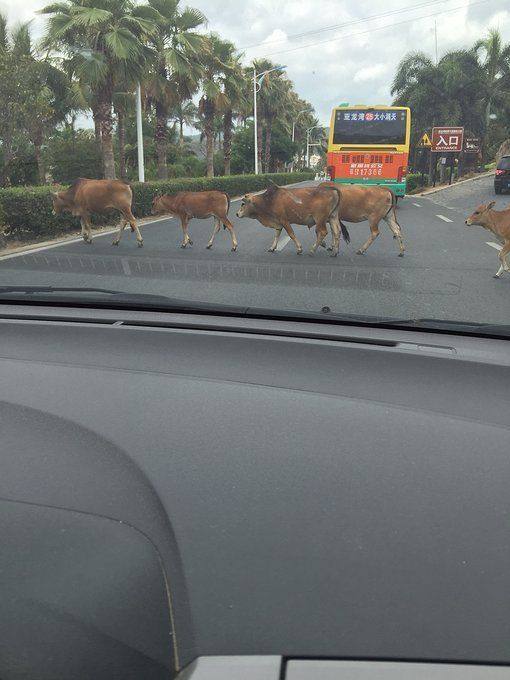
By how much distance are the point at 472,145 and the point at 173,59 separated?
2709 centimetres

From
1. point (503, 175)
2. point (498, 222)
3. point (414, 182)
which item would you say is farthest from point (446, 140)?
point (498, 222)

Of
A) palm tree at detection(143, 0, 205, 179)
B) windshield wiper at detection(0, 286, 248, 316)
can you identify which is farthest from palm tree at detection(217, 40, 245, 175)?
windshield wiper at detection(0, 286, 248, 316)

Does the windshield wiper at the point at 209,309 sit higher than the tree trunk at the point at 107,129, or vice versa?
the tree trunk at the point at 107,129

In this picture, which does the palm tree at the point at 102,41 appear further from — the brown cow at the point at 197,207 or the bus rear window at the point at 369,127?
the brown cow at the point at 197,207

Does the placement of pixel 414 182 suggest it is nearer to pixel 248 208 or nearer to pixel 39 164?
pixel 39 164

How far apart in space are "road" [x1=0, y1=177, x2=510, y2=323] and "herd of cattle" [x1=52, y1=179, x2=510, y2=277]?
0.84 ft

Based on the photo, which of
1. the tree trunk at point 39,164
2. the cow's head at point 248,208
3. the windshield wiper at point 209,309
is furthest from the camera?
the tree trunk at point 39,164

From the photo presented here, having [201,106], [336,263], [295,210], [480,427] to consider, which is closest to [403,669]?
[480,427]

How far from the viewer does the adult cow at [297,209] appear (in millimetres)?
9867

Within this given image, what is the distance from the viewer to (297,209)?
9.90m

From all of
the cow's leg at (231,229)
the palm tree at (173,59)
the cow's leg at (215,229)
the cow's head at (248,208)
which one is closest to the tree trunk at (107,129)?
the palm tree at (173,59)

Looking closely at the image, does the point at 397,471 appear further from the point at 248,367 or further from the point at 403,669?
the point at 248,367

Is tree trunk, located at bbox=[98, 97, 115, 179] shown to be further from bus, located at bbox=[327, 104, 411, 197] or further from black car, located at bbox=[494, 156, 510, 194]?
black car, located at bbox=[494, 156, 510, 194]

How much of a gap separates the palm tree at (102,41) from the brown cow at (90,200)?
546 inches
